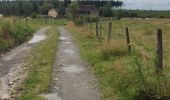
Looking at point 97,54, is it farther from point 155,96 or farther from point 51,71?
point 155,96

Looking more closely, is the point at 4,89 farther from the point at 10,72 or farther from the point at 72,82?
the point at 10,72

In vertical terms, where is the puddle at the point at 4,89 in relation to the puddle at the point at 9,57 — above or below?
above

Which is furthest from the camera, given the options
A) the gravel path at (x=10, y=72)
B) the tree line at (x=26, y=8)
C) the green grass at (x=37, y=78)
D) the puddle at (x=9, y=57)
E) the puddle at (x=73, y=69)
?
the tree line at (x=26, y=8)

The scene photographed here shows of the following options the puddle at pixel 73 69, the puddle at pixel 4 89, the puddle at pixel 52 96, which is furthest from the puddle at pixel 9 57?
the puddle at pixel 52 96

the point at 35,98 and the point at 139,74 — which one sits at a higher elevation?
the point at 139,74

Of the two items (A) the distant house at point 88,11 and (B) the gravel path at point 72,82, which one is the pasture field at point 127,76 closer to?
(B) the gravel path at point 72,82

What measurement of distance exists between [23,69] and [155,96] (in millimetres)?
7081

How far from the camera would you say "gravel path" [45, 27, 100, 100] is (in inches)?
392

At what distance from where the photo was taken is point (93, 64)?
14.4 m

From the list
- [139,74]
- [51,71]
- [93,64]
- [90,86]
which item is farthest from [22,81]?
[139,74]

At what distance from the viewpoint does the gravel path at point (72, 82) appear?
9.95m

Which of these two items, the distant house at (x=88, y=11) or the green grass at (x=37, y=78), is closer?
the green grass at (x=37, y=78)

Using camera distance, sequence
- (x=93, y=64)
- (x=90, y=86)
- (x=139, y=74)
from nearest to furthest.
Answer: (x=139, y=74)
(x=90, y=86)
(x=93, y=64)

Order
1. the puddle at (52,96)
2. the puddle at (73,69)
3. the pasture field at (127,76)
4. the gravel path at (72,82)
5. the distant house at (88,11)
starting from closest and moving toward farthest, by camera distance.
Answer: the pasture field at (127,76), the puddle at (52,96), the gravel path at (72,82), the puddle at (73,69), the distant house at (88,11)
